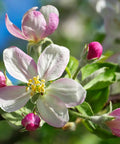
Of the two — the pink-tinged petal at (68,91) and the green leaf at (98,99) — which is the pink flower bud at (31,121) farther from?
the green leaf at (98,99)

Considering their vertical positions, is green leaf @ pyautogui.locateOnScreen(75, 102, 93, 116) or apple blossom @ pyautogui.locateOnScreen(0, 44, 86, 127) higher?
apple blossom @ pyautogui.locateOnScreen(0, 44, 86, 127)

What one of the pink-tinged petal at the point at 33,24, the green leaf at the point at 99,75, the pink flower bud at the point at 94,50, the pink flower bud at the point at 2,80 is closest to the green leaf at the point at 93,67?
the green leaf at the point at 99,75

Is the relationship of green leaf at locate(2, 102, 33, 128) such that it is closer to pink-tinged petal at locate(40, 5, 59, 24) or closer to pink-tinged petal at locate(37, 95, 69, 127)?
pink-tinged petal at locate(37, 95, 69, 127)

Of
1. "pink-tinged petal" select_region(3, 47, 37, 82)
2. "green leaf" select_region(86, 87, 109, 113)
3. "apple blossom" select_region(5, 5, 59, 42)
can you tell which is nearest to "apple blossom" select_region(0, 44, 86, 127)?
"pink-tinged petal" select_region(3, 47, 37, 82)

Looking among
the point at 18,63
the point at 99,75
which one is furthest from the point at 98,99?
the point at 18,63

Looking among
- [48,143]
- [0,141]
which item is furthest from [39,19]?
[0,141]

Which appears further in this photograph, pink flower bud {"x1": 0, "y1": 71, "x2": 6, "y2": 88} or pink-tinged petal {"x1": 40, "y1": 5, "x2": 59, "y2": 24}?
pink-tinged petal {"x1": 40, "y1": 5, "x2": 59, "y2": 24}

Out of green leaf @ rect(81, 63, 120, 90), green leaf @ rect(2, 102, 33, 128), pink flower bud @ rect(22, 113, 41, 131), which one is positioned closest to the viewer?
pink flower bud @ rect(22, 113, 41, 131)

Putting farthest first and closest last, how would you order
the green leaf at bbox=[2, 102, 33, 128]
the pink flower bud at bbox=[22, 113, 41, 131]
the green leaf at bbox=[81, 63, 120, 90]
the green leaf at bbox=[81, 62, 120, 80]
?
1. the green leaf at bbox=[81, 62, 120, 80]
2. the green leaf at bbox=[81, 63, 120, 90]
3. the green leaf at bbox=[2, 102, 33, 128]
4. the pink flower bud at bbox=[22, 113, 41, 131]
